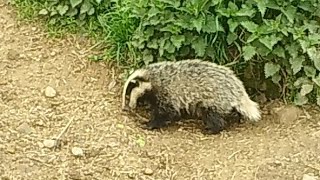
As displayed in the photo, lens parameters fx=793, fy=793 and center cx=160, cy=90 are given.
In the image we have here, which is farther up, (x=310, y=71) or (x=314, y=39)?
(x=314, y=39)

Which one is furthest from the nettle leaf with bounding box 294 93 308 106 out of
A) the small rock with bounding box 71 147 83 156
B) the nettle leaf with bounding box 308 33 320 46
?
the small rock with bounding box 71 147 83 156

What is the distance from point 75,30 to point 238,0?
1.52 metres

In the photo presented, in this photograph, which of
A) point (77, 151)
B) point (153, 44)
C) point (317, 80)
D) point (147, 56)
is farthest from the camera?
point (147, 56)

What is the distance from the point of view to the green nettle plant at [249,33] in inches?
233

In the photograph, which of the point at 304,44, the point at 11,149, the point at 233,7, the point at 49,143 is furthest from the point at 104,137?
the point at 304,44

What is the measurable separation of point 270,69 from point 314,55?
0.35 meters

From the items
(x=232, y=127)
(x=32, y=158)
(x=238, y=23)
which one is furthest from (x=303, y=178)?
(x=32, y=158)

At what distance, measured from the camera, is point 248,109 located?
5.95 meters

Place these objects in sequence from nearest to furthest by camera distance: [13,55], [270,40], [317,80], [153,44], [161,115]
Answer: [270,40] → [317,80] → [161,115] → [153,44] → [13,55]

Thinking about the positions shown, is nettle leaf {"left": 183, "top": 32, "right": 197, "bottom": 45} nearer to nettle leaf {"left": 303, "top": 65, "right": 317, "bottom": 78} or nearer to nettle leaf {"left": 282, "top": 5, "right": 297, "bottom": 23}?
nettle leaf {"left": 282, "top": 5, "right": 297, "bottom": 23}

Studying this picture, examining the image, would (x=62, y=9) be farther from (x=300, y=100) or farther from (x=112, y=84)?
(x=300, y=100)

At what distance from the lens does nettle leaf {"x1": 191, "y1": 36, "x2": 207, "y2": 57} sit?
6066 mm

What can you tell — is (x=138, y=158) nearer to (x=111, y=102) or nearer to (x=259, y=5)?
(x=111, y=102)

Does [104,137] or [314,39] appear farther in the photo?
[314,39]
